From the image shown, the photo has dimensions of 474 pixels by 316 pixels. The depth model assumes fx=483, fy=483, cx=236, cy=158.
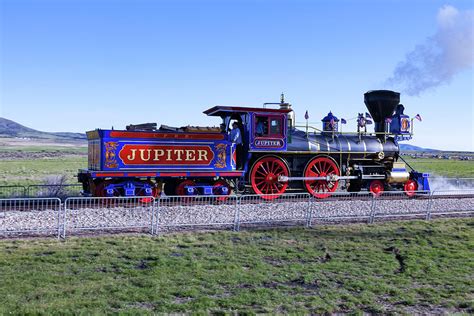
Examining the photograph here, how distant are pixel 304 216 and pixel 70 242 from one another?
6255 mm

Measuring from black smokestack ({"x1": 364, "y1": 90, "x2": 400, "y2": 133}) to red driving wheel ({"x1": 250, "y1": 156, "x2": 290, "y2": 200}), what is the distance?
512 centimetres

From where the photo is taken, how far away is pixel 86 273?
27.0ft

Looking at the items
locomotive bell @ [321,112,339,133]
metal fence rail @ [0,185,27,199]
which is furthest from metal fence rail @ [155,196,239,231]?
locomotive bell @ [321,112,339,133]

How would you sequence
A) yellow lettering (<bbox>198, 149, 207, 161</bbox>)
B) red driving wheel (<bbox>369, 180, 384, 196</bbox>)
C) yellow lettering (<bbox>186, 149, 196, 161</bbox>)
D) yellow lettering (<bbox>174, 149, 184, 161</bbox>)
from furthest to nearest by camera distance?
1. red driving wheel (<bbox>369, 180, 384, 196</bbox>)
2. yellow lettering (<bbox>198, 149, 207, 161</bbox>)
3. yellow lettering (<bbox>186, 149, 196, 161</bbox>)
4. yellow lettering (<bbox>174, 149, 184, 161</bbox>)

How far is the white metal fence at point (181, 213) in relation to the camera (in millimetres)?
11250

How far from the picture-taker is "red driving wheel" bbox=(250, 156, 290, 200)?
1691 centimetres

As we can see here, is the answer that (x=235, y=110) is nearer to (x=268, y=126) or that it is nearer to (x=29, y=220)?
(x=268, y=126)

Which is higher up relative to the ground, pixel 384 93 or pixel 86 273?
pixel 384 93

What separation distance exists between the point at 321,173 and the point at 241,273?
9.98 metres

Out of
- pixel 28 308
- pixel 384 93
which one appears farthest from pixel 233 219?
pixel 384 93

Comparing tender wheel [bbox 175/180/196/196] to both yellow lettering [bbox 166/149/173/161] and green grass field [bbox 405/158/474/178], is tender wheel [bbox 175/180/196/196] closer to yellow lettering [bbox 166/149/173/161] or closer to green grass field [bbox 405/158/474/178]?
yellow lettering [bbox 166/149/173/161]

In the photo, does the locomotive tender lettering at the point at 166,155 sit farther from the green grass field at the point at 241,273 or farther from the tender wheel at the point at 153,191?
the green grass field at the point at 241,273

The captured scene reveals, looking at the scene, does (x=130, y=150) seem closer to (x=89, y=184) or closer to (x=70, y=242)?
(x=89, y=184)

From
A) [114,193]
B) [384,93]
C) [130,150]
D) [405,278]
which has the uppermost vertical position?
[384,93]
